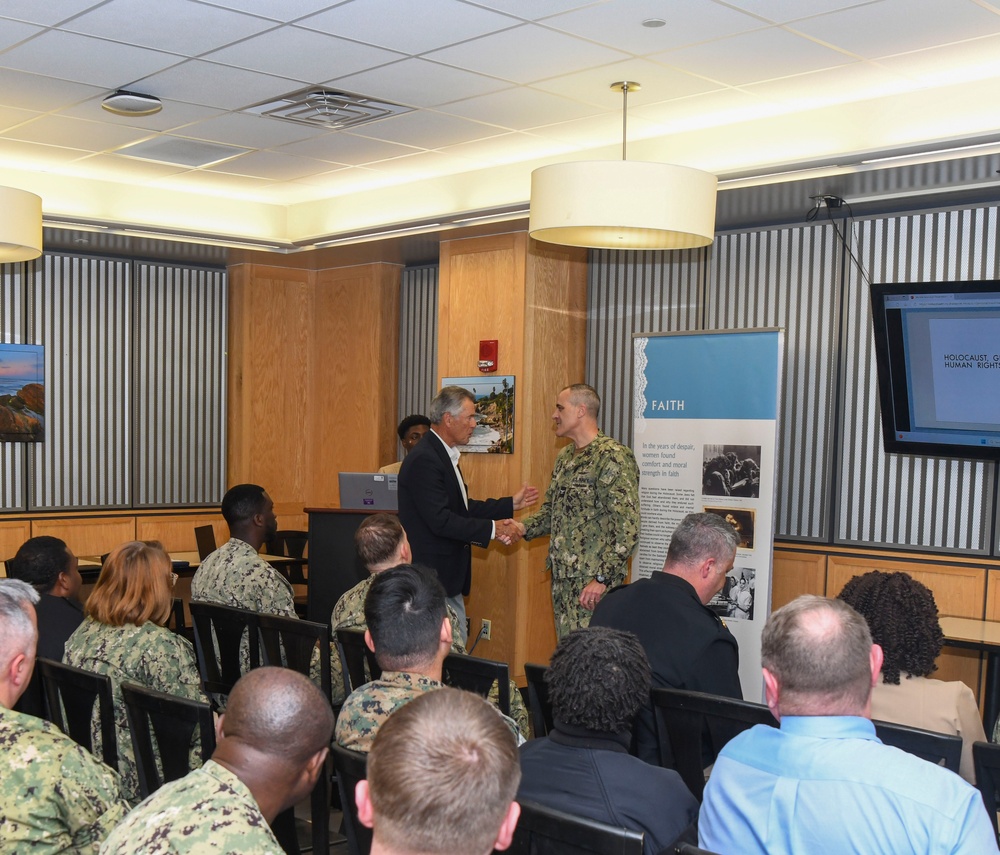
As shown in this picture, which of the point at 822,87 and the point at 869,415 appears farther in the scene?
the point at 869,415

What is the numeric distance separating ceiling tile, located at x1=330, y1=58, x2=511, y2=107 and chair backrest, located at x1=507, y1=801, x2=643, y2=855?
12.6ft

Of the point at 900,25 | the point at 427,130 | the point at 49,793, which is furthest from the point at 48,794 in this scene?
the point at 427,130

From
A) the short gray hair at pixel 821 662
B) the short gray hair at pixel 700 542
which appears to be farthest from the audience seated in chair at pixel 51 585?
the short gray hair at pixel 821 662

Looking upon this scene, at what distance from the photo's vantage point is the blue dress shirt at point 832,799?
1.97 m

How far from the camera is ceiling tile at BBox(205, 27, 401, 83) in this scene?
482cm

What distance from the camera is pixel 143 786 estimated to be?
3203 millimetres

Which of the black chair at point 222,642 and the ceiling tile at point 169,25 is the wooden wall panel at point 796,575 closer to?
the black chair at point 222,642

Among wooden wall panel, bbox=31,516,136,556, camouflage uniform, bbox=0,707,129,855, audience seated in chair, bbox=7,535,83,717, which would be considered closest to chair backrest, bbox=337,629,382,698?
audience seated in chair, bbox=7,535,83,717

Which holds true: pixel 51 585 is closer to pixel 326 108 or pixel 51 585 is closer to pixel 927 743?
pixel 326 108

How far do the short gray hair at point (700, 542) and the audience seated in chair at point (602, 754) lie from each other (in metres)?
1.29

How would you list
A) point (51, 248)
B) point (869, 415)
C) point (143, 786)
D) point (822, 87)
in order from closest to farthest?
1. point (143, 786)
2. point (822, 87)
3. point (869, 415)
4. point (51, 248)

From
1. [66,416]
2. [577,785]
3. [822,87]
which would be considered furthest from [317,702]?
[66,416]

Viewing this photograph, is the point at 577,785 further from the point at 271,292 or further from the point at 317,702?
the point at 271,292

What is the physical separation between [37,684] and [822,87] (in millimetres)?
4418
